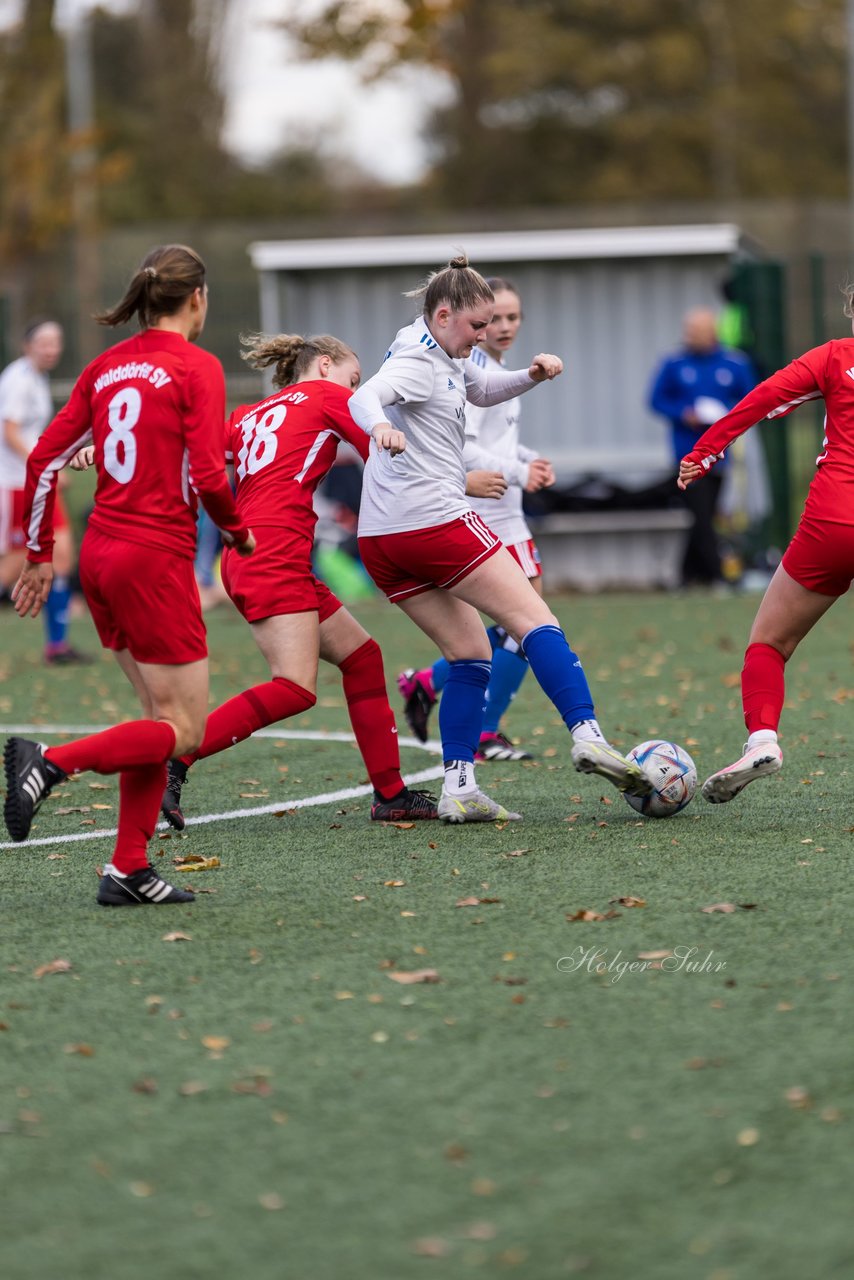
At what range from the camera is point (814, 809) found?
6.54 m

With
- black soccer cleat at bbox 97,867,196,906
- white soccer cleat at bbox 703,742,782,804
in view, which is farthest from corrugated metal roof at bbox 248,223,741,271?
black soccer cleat at bbox 97,867,196,906

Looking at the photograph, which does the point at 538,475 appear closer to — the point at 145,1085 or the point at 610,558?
the point at 145,1085

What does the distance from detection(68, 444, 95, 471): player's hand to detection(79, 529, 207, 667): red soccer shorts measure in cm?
42

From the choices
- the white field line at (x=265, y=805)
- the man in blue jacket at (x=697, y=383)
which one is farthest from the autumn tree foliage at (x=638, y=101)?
the white field line at (x=265, y=805)

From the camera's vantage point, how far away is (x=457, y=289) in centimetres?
617

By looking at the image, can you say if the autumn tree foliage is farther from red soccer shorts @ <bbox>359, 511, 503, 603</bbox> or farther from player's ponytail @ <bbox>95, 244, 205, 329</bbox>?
player's ponytail @ <bbox>95, 244, 205, 329</bbox>

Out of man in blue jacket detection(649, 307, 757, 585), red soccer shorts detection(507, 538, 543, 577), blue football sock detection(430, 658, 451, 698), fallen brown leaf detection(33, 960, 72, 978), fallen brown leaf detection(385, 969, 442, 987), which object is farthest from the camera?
man in blue jacket detection(649, 307, 757, 585)

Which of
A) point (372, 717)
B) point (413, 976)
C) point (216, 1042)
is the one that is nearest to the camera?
point (216, 1042)

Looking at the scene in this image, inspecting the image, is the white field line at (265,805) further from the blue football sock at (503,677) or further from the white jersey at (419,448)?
the white jersey at (419,448)

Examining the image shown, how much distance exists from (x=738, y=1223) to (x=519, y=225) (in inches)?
1529

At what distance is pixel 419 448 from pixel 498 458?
1543 millimetres

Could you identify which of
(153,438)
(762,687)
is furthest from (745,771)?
(153,438)

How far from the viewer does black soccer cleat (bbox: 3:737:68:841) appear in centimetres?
513

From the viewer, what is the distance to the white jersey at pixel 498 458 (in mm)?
7730
